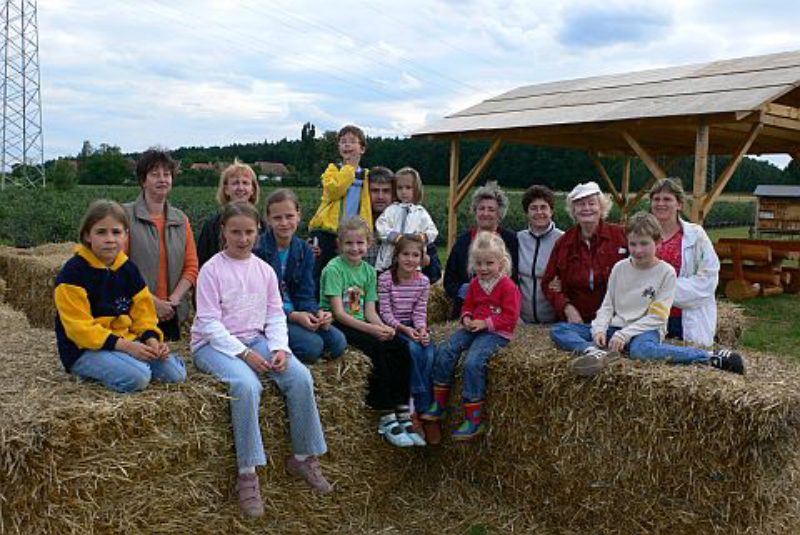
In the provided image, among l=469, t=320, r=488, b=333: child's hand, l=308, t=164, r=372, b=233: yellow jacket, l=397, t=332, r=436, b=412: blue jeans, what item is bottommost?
l=397, t=332, r=436, b=412: blue jeans

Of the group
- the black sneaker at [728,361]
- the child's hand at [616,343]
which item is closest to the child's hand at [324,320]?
the child's hand at [616,343]

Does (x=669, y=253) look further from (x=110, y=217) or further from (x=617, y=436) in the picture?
(x=110, y=217)

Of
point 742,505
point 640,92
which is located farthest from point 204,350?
point 640,92

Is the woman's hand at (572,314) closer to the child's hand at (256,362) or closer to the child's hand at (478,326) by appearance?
the child's hand at (478,326)

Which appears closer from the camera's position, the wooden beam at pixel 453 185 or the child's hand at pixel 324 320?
the child's hand at pixel 324 320

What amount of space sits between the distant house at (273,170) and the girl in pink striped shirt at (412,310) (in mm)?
36382

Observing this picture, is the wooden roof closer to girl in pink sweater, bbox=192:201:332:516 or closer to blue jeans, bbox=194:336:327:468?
girl in pink sweater, bbox=192:201:332:516

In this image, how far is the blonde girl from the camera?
15.7 feet

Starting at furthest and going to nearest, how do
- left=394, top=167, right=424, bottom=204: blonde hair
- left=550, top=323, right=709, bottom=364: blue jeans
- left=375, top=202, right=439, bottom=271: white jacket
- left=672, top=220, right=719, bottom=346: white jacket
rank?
left=394, top=167, right=424, bottom=204: blonde hair
left=375, top=202, right=439, bottom=271: white jacket
left=672, top=220, right=719, bottom=346: white jacket
left=550, top=323, right=709, bottom=364: blue jeans

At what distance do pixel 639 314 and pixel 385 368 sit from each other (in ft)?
4.69

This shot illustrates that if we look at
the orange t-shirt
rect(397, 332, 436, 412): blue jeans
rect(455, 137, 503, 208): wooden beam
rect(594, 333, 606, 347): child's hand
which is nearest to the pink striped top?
rect(397, 332, 436, 412): blue jeans

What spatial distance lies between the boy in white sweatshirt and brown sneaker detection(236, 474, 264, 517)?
5.44 feet

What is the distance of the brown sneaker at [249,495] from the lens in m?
3.22

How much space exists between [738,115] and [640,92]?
2633 mm
